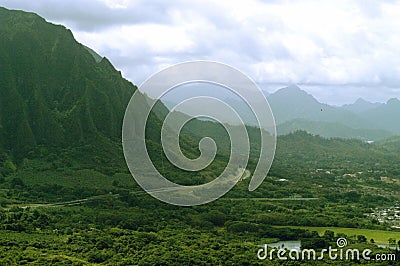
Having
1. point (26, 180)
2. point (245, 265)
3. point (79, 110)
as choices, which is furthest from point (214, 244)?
point (79, 110)

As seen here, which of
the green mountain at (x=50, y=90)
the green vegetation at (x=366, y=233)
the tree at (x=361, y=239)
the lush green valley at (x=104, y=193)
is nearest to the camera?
the lush green valley at (x=104, y=193)

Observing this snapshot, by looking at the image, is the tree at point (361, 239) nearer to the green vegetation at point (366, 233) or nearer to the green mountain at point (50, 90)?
the green vegetation at point (366, 233)

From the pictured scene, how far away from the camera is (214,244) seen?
131 ft

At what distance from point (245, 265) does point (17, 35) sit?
195 feet

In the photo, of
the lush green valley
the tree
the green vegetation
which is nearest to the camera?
the lush green valley

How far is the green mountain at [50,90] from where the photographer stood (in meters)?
73.4

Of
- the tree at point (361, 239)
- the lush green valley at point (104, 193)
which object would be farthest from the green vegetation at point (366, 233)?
the tree at point (361, 239)

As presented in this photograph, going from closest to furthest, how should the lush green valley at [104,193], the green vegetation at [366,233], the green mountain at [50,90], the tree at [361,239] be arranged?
the lush green valley at [104,193], the tree at [361,239], the green vegetation at [366,233], the green mountain at [50,90]

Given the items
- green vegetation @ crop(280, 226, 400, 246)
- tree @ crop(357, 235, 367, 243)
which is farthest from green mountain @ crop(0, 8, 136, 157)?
tree @ crop(357, 235, 367, 243)

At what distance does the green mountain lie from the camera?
2889 inches

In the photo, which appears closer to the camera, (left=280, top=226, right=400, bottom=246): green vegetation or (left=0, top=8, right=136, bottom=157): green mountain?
(left=280, top=226, right=400, bottom=246): green vegetation

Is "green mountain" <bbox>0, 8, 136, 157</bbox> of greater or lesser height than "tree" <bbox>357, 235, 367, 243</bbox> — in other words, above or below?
above

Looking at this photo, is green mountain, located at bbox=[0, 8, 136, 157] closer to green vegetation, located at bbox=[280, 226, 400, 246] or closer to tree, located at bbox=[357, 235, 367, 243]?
green vegetation, located at bbox=[280, 226, 400, 246]

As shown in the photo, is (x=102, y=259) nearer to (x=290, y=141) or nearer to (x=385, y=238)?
(x=385, y=238)
